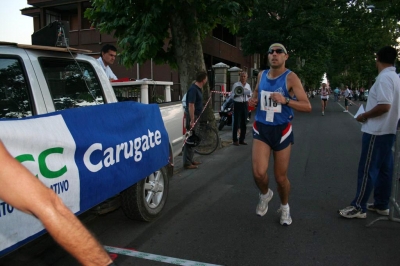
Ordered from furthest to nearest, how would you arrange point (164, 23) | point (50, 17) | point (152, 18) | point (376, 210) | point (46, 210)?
point (50, 17) → point (164, 23) → point (152, 18) → point (376, 210) → point (46, 210)

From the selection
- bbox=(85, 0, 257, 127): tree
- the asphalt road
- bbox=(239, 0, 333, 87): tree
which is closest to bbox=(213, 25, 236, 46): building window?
bbox=(239, 0, 333, 87): tree

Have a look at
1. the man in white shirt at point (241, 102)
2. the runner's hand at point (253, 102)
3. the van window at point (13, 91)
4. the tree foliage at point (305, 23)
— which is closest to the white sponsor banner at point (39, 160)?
the van window at point (13, 91)

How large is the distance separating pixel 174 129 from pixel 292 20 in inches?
832

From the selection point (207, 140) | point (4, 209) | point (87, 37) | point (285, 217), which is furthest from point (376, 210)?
point (87, 37)

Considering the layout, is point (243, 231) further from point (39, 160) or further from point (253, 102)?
point (39, 160)

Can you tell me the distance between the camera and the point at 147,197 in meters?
4.20

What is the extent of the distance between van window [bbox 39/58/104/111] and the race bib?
67.9 inches

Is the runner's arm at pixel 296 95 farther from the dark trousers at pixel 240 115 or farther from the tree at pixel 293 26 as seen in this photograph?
the tree at pixel 293 26

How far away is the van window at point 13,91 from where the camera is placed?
2.71m

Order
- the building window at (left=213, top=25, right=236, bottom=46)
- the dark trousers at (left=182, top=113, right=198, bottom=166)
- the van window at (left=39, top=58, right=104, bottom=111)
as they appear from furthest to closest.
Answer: the building window at (left=213, top=25, right=236, bottom=46)
the dark trousers at (left=182, top=113, right=198, bottom=166)
the van window at (left=39, top=58, right=104, bottom=111)

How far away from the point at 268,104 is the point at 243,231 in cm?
140

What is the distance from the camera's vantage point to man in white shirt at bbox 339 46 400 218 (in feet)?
12.9

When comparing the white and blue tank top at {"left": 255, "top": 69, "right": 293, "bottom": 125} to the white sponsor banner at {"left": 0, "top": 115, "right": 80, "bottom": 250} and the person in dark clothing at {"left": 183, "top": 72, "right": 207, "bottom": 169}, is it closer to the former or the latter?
the white sponsor banner at {"left": 0, "top": 115, "right": 80, "bottom": 250}

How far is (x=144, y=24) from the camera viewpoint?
28.3 ft
